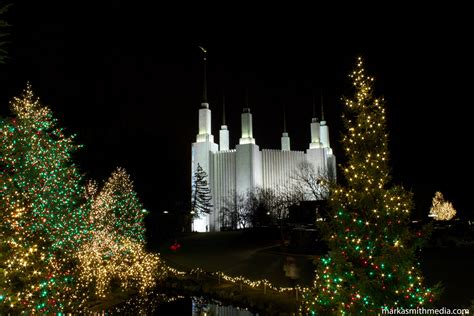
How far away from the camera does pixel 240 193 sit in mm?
51688

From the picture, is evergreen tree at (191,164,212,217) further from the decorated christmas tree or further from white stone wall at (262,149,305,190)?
the decorated christmas tree

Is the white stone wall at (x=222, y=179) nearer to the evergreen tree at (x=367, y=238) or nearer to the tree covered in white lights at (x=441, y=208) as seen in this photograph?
the tree covered in white lights at (x=441, y=208)

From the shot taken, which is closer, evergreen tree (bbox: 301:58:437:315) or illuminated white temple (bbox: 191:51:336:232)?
evergreen tree (bbox: 301:58:437:315)

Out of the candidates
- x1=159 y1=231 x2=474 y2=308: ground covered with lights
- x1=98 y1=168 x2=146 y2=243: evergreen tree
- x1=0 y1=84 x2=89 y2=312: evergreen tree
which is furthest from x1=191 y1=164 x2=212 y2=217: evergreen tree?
x1=0 y1=84 x2=89 y2=312: evergreen tree

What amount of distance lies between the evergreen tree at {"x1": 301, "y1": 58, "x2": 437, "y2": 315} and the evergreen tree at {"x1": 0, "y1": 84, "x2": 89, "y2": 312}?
476cm

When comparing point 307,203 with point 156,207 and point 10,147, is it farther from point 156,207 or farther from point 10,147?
point 10,147

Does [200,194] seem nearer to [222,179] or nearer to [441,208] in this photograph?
[222,179]

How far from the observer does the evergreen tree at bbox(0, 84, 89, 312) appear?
6.42m

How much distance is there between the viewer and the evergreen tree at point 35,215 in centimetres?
642

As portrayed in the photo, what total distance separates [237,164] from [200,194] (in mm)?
6221

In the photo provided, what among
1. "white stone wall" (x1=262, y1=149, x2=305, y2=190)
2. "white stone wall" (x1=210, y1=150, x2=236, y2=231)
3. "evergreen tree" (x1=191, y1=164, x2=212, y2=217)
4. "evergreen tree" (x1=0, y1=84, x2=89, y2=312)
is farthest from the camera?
"white stone wall" (x1=262, y1=149, x2=305, y2=190)

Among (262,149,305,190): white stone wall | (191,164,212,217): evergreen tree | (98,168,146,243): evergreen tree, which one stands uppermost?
(262,149,305,190): white stone wall

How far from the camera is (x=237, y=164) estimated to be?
2099 inches

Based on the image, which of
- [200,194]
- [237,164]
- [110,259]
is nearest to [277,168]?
[237,164]
